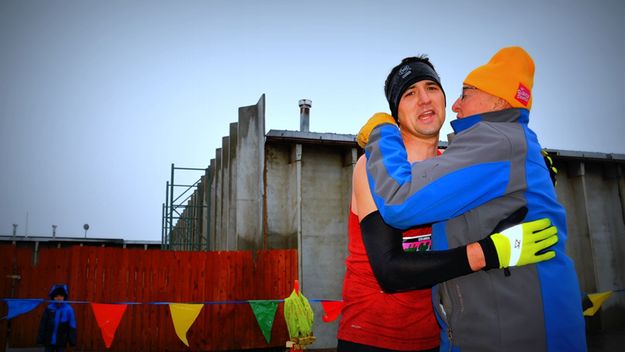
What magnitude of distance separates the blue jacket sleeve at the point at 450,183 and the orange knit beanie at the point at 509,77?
281mm

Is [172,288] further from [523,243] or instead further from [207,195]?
[523,243]

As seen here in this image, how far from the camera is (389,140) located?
6.61 ft

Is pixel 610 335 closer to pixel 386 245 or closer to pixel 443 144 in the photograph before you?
pixel 443 144

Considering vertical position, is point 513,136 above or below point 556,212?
above

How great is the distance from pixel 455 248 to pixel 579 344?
0.57 metres

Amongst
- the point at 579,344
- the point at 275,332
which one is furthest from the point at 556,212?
the point at 275,332

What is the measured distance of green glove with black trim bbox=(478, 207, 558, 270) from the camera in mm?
1631

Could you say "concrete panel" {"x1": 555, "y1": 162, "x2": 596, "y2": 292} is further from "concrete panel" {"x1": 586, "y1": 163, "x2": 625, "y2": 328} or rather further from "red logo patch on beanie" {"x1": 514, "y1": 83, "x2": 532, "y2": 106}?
"red logo patch on beanie" {"x1": 514, "y1": 83, "x2": 532, "y2": 106}

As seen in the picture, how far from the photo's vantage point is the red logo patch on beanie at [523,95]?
1.97 metres

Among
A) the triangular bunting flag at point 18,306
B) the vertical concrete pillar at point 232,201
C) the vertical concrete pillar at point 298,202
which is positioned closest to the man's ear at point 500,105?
the vertical concrete pillar at point 298,202

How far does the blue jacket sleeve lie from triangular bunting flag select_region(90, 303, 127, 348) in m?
10.1

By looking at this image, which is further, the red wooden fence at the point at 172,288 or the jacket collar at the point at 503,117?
the red wooden fence at the point at 172,288

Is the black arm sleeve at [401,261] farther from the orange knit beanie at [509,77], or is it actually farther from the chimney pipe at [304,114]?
the chimney pipe at [304,114]

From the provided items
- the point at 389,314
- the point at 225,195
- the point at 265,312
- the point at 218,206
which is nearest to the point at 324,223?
the point at 265,312
